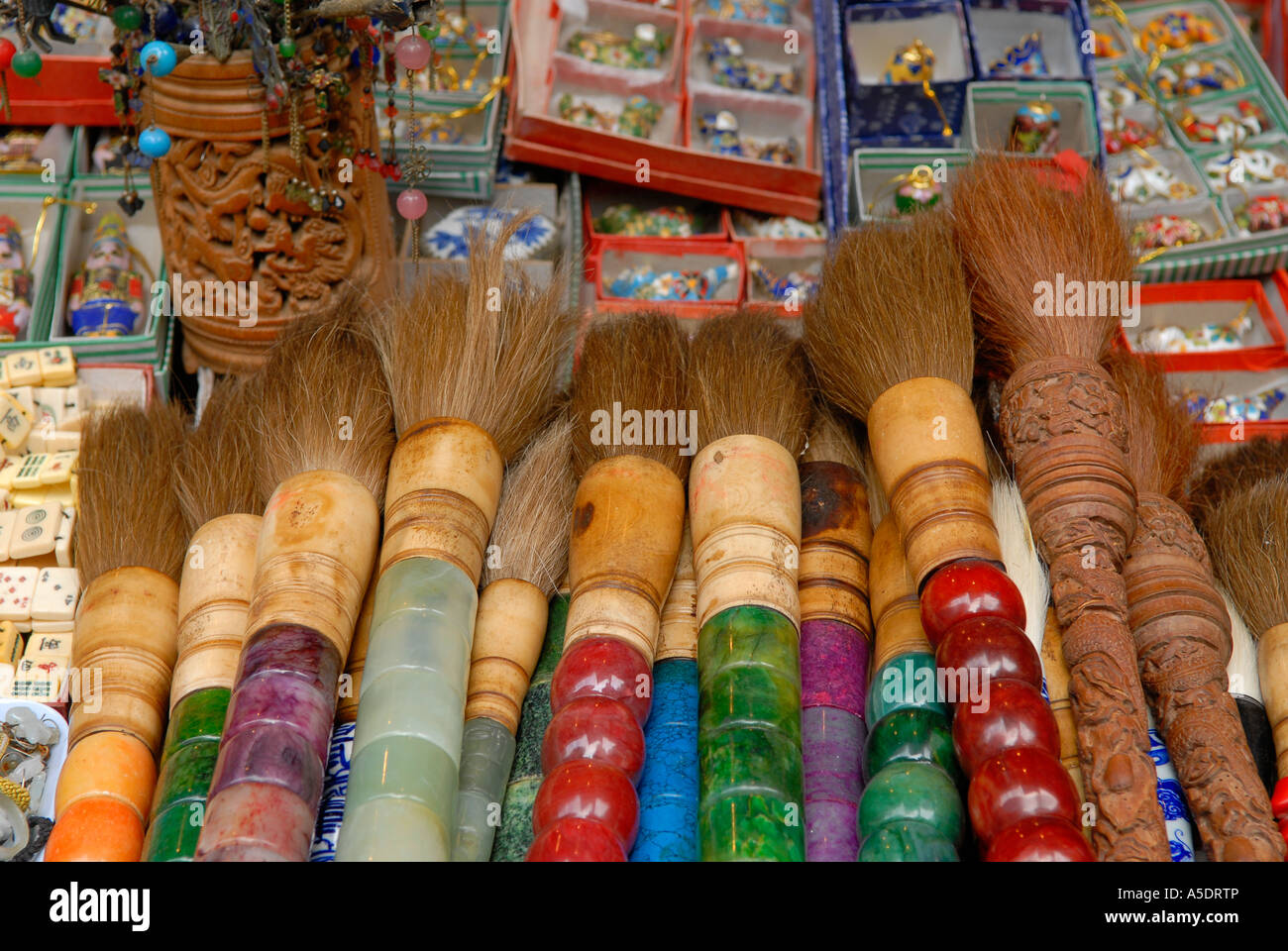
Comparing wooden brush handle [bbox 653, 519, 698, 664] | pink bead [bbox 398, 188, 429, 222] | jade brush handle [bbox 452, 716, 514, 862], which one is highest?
pink bead [bbox 398, 188, 429, 222]

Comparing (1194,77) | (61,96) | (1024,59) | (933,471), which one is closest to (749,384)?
(933,471)

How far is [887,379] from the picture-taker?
2203mm

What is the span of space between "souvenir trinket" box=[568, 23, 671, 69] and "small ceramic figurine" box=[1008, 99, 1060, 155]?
3.16 feet

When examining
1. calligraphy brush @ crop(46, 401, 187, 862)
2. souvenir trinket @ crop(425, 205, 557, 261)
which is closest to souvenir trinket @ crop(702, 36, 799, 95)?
souvenir trinket @ crop(425, 205, 557, 261)

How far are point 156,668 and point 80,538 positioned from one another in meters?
0.29

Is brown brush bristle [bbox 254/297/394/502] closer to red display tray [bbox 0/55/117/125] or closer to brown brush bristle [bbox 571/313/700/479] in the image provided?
brown brush bristle [bbox 571/313/700/479]

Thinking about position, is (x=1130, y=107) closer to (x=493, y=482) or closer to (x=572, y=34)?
(x=572, y=34)

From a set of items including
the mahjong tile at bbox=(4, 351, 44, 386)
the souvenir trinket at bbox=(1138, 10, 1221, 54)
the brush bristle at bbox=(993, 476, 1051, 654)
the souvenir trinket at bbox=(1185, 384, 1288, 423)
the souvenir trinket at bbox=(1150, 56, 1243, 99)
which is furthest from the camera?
the souvenir trinket at bbox=(1138, 10, 1221, 54)

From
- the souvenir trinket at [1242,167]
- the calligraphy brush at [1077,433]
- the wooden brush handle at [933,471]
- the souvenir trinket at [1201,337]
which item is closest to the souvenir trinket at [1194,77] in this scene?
the souvenir trinket at [1242,167]

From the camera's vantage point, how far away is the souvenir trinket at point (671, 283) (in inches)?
126

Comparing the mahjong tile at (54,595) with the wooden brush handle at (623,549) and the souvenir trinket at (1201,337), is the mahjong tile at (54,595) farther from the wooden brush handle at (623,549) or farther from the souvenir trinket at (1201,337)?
the souvenir trinket at (1201,337)

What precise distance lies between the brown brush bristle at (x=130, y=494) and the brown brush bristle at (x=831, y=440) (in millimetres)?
1049

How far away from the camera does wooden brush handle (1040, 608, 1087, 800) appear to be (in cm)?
192
